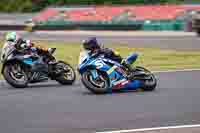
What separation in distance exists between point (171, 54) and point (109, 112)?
14.9 m

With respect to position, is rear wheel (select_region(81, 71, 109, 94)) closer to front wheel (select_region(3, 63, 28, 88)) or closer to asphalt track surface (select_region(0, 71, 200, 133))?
asphalt track surface (select_region(0, 71, 200, 133))

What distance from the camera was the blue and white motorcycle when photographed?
13758 millimetres

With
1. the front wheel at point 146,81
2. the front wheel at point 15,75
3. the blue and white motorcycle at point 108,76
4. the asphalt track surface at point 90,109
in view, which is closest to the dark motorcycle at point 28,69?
the front wheel at point 15,75

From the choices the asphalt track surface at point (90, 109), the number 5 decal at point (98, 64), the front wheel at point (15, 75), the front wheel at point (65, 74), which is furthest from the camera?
the front wheel at point (65, 74)

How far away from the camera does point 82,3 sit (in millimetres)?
76312

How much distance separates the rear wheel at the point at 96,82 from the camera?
13758 mm

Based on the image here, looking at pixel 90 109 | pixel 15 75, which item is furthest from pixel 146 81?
pixel 15 75

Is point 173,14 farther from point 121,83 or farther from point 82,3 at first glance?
point 121,83

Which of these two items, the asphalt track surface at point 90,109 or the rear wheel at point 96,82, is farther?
the rear wheel at point 96,82

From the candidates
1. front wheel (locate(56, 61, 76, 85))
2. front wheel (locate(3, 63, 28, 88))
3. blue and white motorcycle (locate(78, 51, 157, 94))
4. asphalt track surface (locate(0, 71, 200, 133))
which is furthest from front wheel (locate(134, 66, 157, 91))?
front wheel (locate(3, 63, 28, 88))

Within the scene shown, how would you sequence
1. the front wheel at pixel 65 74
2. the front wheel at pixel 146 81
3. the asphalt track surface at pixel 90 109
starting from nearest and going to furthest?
the asphalt track surface at pixel 90 109 → the front wheel at pixel 146 81 → the front wheel at pixel 65 74

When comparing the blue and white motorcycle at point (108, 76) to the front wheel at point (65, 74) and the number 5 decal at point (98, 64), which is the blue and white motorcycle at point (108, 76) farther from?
the front wheel at point (65, 74)

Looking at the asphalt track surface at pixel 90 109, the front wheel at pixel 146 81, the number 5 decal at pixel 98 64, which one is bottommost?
the asphalt track surface at pixel 90 109

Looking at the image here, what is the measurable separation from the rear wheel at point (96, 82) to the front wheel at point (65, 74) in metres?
2.15
